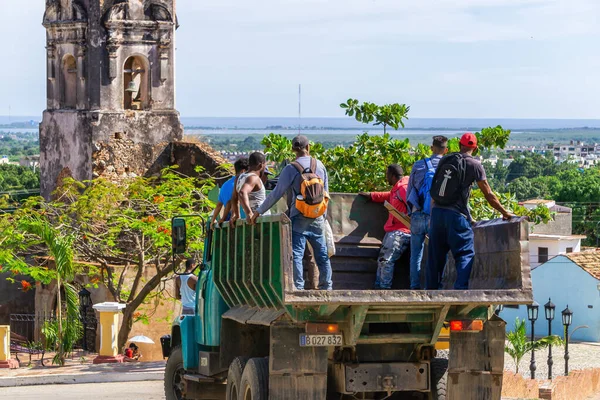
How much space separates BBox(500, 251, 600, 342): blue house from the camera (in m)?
50.6

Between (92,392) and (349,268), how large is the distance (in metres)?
5.22

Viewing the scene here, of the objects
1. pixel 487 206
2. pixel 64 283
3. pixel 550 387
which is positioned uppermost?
pixel 487 206

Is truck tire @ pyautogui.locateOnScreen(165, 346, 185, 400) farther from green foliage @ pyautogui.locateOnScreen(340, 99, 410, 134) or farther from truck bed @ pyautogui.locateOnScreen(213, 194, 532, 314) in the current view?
green foliage @ pyautogui.locateOnScreen(340, 99, 410, 134)

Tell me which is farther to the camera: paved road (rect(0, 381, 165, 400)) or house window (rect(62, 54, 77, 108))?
house window (rect(62, 54, 77, 108))

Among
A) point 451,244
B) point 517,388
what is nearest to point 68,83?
point 517,388

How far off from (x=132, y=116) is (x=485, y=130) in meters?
13.4

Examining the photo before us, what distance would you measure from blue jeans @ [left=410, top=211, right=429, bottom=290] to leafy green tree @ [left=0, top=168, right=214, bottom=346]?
12064mm

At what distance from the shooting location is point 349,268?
12.8 m

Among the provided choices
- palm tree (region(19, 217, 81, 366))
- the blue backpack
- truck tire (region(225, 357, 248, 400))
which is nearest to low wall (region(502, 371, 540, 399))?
the blue backpack

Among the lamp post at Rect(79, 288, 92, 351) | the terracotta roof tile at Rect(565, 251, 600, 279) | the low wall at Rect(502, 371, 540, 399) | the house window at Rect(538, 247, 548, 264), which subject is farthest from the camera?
the house window at Rect(538, 247, 548, 264)

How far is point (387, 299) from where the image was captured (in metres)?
9.73

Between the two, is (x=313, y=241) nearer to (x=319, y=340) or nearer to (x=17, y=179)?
(x=319, y=340)

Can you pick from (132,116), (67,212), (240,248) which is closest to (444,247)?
(240,248)

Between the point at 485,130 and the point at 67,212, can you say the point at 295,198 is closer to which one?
the point at 485,130
